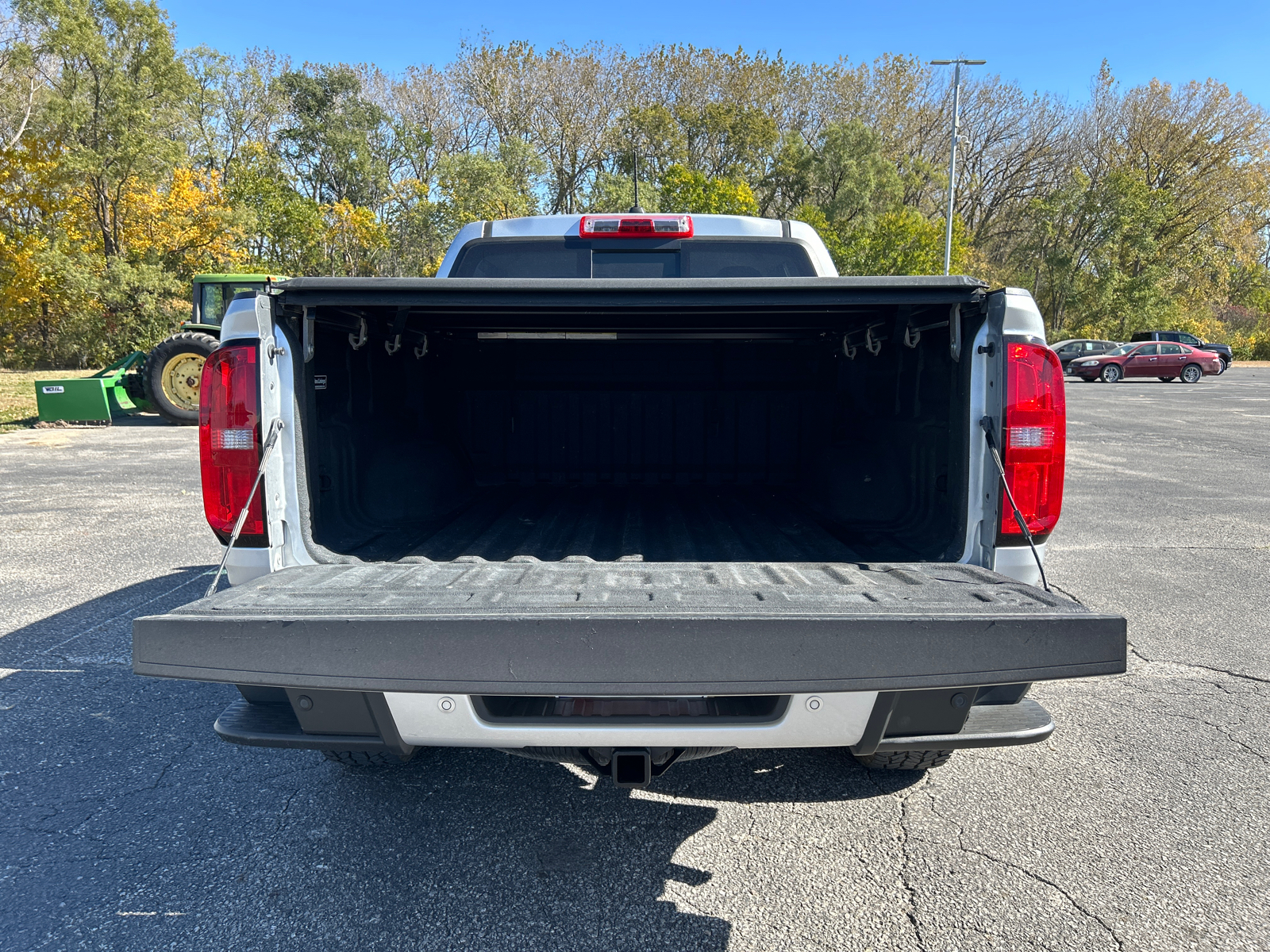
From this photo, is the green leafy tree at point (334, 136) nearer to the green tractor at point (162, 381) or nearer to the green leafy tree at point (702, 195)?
the green leafy tree at point (702, 195)

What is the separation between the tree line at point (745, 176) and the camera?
33.0 meters

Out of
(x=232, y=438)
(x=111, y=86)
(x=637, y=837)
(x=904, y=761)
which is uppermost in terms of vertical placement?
(x=111, y=86)

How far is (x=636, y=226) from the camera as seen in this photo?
3797 mm

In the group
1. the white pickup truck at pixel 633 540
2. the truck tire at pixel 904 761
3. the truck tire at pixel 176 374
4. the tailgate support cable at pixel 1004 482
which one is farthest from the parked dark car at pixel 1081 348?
the tailgate support cable at pixel 1004 482

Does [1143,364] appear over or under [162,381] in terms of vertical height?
over

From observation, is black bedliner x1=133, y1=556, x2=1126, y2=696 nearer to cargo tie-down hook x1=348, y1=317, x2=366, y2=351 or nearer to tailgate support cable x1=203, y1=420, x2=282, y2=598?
tailgate support cable x1=203, y1=420, x2=282, y2=598

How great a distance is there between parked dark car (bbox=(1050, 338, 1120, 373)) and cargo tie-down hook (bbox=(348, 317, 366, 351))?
32.5 metres

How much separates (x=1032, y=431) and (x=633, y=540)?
158cm

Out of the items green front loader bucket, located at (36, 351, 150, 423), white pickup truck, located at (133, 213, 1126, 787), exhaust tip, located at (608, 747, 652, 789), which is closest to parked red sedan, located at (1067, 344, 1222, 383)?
green front loader bucket, located at (36, 351, 150, 423)

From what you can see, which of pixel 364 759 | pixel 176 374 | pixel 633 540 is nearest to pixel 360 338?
pixel 633 540

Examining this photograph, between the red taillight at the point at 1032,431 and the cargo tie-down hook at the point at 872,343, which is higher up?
the cargo tie-down hook at the point at 872,343

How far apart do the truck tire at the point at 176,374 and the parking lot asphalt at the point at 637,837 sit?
396 inches

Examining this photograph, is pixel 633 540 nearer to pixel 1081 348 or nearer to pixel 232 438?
pixel 232 438

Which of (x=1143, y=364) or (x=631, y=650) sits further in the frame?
(x=1143, y=364)
